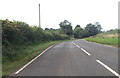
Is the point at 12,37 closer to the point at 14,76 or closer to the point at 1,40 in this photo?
the point at 1,40

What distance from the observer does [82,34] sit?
6058 inches

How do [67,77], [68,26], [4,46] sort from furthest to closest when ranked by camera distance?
[68,26] → [4,46] → [67,77]

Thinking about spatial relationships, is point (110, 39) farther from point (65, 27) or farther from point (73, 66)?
point (65, 27)

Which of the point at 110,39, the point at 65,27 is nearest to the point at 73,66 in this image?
the point at 110,39

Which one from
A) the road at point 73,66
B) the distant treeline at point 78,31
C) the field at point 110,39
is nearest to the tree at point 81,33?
the distant treeline at point 78,31

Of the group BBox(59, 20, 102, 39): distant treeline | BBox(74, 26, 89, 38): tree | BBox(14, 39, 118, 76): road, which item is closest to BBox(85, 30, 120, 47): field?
BBox(14, 39, 118, 76): road

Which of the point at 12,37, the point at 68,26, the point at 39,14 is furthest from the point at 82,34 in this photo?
the point at 12,37

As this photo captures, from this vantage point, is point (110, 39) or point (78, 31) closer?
point (110, 39)

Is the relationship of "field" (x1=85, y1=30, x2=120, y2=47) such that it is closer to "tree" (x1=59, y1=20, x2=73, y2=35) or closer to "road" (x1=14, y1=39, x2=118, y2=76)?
"road" (x1=14, y1=39, x2=118, y2=76)

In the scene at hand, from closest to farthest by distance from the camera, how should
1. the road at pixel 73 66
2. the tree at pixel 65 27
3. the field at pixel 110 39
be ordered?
the road at pixel 73 66 < the field at pixel 110 39 < the tree at pixel 65 27

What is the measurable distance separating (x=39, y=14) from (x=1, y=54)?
2373 centimetres

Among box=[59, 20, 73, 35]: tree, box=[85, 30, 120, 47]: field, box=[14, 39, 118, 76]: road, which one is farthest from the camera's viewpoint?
box=[59, 20, 73, 35]: tree

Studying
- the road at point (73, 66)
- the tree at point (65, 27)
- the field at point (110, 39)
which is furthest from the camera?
the tree at point (65, 27)

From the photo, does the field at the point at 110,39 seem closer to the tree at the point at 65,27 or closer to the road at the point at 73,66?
the road at the point at 73,66
